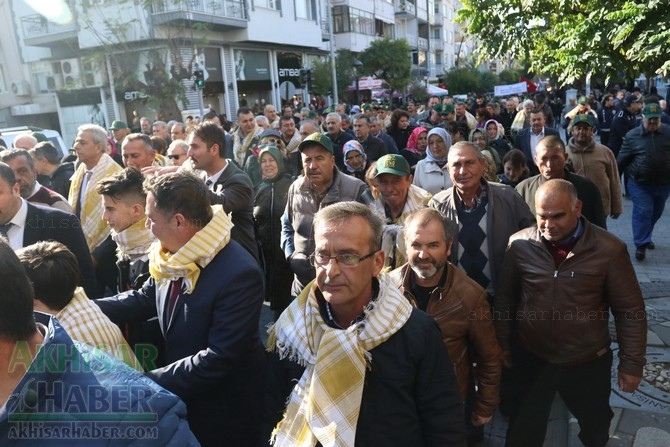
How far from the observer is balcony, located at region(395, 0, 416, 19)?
48.2 meters

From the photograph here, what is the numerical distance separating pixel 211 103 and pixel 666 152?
75.1ft

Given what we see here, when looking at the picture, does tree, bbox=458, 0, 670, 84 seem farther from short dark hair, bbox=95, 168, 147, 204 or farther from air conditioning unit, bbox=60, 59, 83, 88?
air conditioning unit, bbox=60, 59, 83, 88

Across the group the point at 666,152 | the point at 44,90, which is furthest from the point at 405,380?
the point at 44,90

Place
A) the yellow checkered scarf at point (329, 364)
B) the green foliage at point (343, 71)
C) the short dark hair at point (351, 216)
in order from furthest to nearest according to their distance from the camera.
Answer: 1. the green foliage at point (343, 71)
2. the short dark hair at point (351, 216)
3. the yellow checkered scarf at point (329, 364)

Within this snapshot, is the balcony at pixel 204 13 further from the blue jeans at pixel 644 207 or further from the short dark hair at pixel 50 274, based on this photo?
the short dark hair at pixel 50 274

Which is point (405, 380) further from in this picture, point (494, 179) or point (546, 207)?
point (494, 179)

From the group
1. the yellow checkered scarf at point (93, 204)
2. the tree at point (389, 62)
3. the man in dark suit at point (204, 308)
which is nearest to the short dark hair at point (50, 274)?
the man in dark suit at point (204, 308)

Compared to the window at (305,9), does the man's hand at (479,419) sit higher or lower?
lower

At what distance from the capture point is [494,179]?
17.0 ft

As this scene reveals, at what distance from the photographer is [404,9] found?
159ft

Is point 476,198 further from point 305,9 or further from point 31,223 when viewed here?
point 305,9

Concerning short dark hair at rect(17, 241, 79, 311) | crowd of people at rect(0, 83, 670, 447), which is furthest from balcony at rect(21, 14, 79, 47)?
short dark hair at rect(17, 241, 79, 311)

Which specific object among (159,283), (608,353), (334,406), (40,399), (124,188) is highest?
(124,188)

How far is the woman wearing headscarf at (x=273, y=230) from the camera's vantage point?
16.9 feet
